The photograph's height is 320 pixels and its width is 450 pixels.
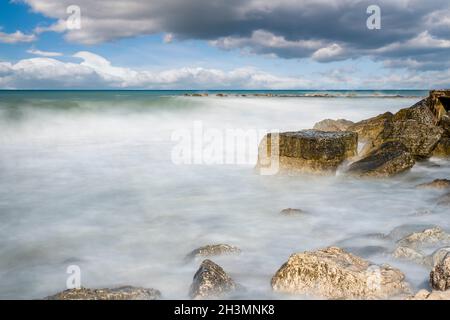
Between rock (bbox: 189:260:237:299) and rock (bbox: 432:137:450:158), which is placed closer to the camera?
rock (bbox: 189:260:237:299)

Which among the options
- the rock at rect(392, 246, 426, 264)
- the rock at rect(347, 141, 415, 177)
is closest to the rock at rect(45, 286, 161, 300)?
the rock at rect(392, 246, 426, 264)

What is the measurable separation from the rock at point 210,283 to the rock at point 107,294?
0.40 meters

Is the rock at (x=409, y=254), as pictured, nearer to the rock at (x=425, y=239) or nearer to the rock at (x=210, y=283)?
the rock at (x=425, y=239)

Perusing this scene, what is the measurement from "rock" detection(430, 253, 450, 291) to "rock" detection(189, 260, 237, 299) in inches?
72.2

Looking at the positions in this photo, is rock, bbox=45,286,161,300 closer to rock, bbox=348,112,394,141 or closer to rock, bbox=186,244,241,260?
rock, bbox=186,244,241,260

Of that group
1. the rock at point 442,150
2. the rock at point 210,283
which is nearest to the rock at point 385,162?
the rock at point 442,150

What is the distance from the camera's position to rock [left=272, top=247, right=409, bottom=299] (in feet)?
12.8

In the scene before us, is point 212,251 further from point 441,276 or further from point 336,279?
point 441,276

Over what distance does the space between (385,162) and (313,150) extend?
154 cm

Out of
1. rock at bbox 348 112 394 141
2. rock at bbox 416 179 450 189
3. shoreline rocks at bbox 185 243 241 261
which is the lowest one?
shoreline rocks at bbox 185 243 241 261

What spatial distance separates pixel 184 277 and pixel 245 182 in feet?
16.5

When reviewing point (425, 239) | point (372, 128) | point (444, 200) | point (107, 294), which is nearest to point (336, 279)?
point (425, 239)

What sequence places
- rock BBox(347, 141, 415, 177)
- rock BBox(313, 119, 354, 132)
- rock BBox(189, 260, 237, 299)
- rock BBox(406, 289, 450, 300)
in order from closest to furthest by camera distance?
rock BBox(406, 289, 450, 300), rock BBox(189, 260, 237, 299), rock BBox(347, 141, 415, 177), rock BBox(313, 119, 354, 132)
